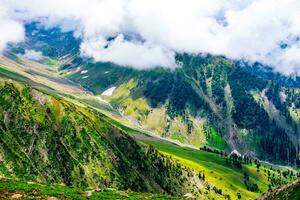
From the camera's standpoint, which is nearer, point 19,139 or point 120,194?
point 120,194

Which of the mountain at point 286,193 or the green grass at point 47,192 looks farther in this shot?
the green grass at point 47,192

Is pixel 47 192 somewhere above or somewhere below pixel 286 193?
below

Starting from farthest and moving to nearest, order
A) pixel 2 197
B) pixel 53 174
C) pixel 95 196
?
pixel 53 174 → pixel 95 196 → pixel 2 197

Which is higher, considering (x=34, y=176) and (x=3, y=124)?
(x=3, y=124)

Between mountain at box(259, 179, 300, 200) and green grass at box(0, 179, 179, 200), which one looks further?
green grass at box(0, 179, 179, 200)

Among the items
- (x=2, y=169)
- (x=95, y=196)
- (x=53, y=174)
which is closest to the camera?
(x=95, y=196)

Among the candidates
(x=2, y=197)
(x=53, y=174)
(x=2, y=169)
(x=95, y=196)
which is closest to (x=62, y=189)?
(x=95, y=196)

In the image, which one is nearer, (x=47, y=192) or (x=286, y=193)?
(x=286, y=193)

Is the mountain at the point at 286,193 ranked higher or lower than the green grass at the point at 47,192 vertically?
higher

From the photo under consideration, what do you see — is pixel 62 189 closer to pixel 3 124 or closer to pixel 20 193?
pixel 20 193

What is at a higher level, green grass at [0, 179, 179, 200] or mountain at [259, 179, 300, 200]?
mountain at [259, 179, 300, 200]
